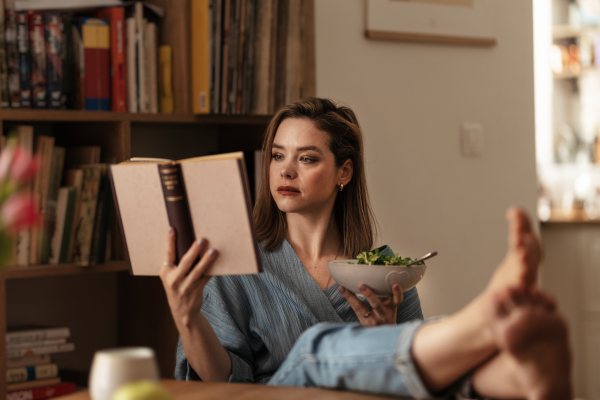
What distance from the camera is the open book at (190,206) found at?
1.07 metres

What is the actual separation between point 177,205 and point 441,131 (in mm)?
1496

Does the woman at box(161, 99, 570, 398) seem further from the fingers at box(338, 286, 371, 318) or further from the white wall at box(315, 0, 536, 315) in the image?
the white wall at box(315, 0, 536, 315)

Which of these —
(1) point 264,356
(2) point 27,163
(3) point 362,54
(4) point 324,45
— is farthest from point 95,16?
(2) point 27,163

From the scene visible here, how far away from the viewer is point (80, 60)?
1748 millimetres

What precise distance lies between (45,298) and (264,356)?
81 cm

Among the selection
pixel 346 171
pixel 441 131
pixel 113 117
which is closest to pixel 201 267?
pixel 346 171

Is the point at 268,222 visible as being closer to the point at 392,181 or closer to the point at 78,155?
the point at 78,155

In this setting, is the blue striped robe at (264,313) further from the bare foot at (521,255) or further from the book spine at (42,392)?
the bare foot at (521,255)

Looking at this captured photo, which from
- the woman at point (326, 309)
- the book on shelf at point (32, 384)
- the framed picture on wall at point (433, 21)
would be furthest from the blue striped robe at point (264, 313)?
the framed picture on wall at point (433, 21)

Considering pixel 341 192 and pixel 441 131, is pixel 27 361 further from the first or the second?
pixel 441 131

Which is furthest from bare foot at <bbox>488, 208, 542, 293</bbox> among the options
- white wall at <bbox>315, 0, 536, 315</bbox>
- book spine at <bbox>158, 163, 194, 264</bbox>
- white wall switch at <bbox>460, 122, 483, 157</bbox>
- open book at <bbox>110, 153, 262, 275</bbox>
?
white wall switch at <bbox>460, 122, 483, 157</bbox>

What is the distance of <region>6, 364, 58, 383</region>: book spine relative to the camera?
67.0 inches

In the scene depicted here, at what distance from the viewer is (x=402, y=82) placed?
235 cm

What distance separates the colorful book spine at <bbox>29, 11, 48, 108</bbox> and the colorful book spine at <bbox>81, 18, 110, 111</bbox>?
102mm
